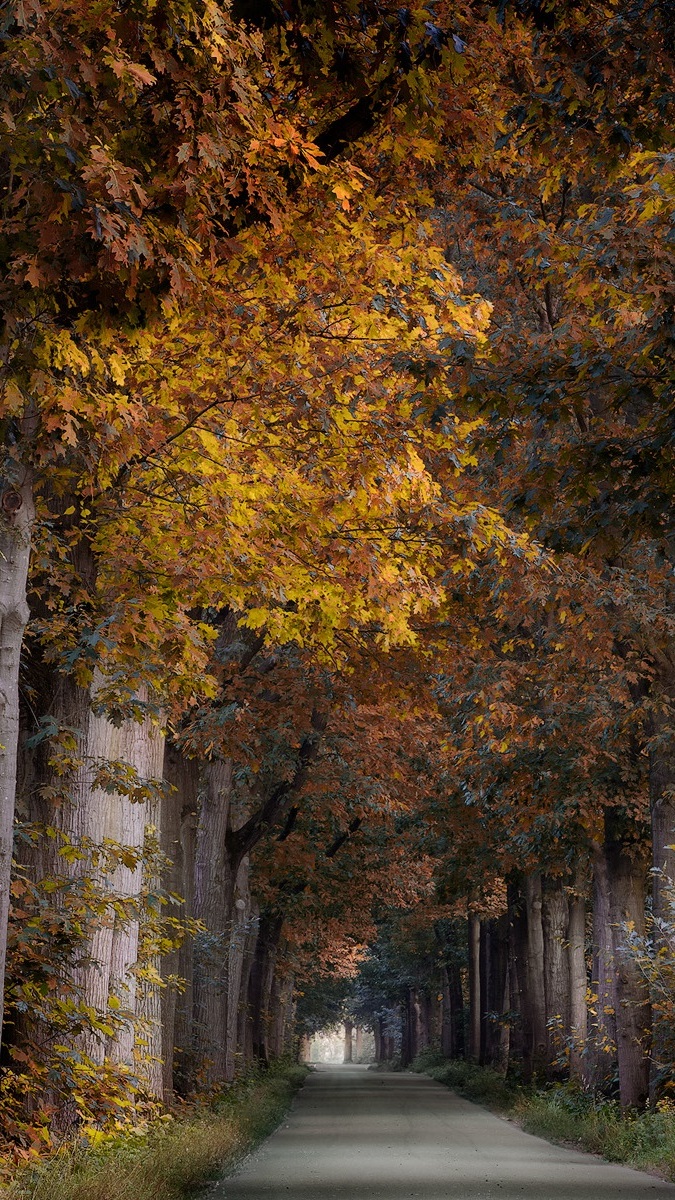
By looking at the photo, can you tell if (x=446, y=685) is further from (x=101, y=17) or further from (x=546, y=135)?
(x=101, y=17)

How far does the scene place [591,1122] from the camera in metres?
20.1

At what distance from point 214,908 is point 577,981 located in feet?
26.2

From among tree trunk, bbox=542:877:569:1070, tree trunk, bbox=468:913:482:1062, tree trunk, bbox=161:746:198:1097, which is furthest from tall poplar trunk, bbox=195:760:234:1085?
tree trunk, bbox=468:913:482:1062

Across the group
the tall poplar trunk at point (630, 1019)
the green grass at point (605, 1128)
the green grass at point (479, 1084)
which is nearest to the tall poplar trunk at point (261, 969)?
the green grass at point (479, 1084)

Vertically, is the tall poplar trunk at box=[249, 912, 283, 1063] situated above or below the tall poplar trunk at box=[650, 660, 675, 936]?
below

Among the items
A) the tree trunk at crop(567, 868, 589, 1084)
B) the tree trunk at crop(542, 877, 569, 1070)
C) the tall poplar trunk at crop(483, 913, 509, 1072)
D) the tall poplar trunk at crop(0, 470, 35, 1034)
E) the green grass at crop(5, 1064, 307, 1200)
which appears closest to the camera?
the tall poplar trunk at crop(0, 470, 35, 1034)

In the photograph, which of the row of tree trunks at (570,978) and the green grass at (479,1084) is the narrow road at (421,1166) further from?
the green grass at (479,1084)

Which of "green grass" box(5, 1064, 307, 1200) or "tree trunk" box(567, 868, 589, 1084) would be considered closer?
"green grass" box(5, 1064, 307, 1200)

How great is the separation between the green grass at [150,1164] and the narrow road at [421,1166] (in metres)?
0.34

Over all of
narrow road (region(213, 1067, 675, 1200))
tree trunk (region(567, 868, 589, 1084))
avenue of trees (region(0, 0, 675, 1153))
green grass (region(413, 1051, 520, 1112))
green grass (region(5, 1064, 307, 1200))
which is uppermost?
avenue of trees (region(0, 0, 675, 1153))

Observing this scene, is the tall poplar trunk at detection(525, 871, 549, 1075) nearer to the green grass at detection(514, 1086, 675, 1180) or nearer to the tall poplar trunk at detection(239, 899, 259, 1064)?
the green grass at detection(514, 1086, 675, 1180)

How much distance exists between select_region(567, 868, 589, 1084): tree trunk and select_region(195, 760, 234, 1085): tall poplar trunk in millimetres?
6529

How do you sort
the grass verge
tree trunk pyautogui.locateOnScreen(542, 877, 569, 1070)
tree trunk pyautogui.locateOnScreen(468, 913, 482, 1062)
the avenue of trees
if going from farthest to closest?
1. tree trunk pyautogui.locateOnScreen(468, 913, 482, 1062)
2. tree trunk pyautogui.locateOnScreen(542, 877, 569, 1070)
3. the grass verge
4. the avenue of trees

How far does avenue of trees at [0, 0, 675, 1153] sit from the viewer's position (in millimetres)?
7625
